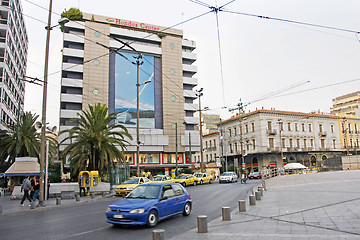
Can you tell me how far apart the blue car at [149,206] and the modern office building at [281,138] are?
45.1 metres

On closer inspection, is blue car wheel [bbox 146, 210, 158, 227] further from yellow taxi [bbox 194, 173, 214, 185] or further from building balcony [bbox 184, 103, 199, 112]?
building balcony [bbox 184, 103, 199, 112]

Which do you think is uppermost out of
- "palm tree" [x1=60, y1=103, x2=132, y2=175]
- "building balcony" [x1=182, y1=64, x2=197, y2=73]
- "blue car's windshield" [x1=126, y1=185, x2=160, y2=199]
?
"building balcony" [x1=182, y1=64, x2=197, y2=73]

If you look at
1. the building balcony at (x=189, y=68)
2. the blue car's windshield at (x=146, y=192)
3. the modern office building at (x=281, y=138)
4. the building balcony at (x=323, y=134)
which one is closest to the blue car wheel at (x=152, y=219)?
the blue car's windshield at (x=146, y=192)

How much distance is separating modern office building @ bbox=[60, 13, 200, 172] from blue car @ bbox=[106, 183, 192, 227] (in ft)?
139

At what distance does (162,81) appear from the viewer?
61969 mm

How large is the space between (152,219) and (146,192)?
1.13 meters

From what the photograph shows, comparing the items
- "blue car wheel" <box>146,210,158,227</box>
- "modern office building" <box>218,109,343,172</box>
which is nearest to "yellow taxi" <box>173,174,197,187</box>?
"modern office building" <box>218,109,343,172</box>

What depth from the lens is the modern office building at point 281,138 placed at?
2306 inches

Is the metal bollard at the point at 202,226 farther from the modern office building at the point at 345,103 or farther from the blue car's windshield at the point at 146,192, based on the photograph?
the modern office building at the point at 345,103

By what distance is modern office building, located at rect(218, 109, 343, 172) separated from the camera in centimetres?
5856

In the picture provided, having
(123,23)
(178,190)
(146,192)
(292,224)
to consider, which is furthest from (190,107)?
(292,224)

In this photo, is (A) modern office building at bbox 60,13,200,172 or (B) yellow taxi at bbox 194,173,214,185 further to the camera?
(A) modern office building at bbox 60,13,200,172

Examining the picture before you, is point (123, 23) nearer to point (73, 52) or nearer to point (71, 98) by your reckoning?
point (73, 52)

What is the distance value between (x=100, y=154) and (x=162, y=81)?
119 feet
